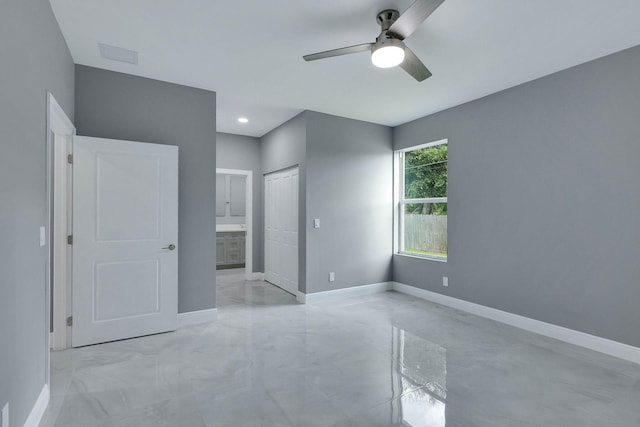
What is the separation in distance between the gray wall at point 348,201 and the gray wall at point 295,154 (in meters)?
0.08

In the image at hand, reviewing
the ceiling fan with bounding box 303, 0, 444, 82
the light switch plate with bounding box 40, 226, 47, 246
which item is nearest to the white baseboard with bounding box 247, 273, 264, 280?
the light switch plate with bounding box 40, 226, 47, 246

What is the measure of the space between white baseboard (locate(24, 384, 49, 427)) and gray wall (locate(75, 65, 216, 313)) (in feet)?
5.13

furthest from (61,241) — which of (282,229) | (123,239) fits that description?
(282,229)

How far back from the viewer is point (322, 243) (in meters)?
4.80

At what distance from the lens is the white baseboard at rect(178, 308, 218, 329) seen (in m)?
3.71

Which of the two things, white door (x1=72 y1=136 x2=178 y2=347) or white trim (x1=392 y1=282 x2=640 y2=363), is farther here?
white door (x1=72 y1=136 x2=178 y2=347)

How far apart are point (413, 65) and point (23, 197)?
109 inches

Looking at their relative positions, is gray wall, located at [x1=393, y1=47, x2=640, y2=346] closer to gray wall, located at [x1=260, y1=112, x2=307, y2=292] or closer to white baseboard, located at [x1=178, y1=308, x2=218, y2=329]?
gray wall, located at [x1=260, y1=112, x2=307, y2=292]

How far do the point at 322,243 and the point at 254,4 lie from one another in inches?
126

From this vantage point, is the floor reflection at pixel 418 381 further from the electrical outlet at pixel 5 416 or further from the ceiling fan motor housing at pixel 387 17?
the ceiling fan motor housing at pixel 387 17

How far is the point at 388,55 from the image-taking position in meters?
2.42

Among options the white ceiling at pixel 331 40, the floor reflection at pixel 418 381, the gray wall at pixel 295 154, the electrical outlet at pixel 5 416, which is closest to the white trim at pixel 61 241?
the white ceiling at pixel 331 40

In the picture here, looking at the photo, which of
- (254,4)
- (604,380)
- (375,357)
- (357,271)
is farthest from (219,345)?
(604,380)

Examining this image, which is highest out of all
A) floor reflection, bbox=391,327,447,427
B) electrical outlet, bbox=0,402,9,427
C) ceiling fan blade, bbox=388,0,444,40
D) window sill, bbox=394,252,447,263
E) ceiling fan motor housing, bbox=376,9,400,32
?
ceiling fan motor housing, bbox=376,9,400,32
